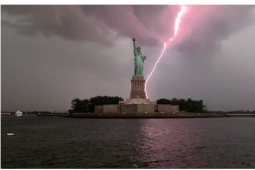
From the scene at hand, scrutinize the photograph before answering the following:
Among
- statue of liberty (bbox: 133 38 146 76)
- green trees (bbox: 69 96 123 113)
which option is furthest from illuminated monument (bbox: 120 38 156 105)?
green trees (bbox: 69 96 123 113)

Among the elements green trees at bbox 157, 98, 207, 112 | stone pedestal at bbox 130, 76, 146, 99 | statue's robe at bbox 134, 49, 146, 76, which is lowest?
green trees at bbox 157, 98, 207, 112

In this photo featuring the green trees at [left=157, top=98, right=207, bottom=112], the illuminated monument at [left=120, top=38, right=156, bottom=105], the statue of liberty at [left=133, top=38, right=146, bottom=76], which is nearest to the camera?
the illuminated monument at [left=120, top=38, right=156, bottom=105]

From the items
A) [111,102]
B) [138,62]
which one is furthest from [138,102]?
[111,102]

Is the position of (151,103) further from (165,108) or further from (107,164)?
(107,164)

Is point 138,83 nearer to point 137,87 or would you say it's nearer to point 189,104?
point 137,87

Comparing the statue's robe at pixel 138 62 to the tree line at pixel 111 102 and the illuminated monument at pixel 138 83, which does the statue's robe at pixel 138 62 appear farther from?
the tree line at pixel 111 102

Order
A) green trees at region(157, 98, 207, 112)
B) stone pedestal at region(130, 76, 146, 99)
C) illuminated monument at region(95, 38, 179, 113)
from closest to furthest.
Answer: illuminated monument at region(95, 38, 179, 113)
stone pedestal at region(130, 76, 146, 99)
green trees at region(157, 98, 207, 112)

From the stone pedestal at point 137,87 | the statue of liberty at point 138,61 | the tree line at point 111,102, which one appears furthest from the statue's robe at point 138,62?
the tree line at point 111,102

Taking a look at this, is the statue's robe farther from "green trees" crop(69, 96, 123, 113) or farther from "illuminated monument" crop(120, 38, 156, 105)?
"green trees" crop(69, 96, 123, 113)
